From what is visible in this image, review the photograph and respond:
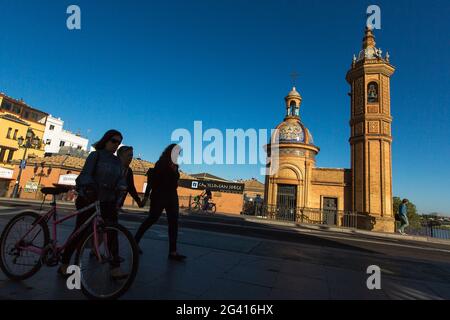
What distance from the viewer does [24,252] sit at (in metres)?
3.05

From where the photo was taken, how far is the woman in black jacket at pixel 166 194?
4449 mm

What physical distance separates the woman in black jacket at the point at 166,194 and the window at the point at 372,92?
24.3 metres

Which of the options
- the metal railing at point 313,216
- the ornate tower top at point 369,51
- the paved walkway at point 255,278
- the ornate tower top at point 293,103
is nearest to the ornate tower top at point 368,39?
the ornate tower top at point 369,51

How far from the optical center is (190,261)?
4297mm

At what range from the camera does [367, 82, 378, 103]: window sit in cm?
2378

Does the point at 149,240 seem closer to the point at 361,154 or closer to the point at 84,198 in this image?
the point at 84,198

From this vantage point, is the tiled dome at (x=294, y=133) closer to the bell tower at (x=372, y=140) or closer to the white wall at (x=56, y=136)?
the bell tower at (x=372, y=140)

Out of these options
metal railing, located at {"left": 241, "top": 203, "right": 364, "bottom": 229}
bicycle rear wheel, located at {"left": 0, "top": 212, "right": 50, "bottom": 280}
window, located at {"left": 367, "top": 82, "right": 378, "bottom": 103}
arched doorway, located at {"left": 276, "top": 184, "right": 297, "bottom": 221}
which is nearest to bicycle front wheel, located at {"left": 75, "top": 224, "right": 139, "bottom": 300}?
bicycle rear wheel, located at {"left": 0, "top": 212, "right": 50, "bottom": 280}

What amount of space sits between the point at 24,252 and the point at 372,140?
24842 millimetres

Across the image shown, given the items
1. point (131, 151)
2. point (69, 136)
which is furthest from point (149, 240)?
point (69, 136)

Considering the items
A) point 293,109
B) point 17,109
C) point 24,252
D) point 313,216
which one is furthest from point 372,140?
point 17,109

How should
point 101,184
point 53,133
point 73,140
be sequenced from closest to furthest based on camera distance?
1. point 101,184
2. point 53,133
3. point 73,140

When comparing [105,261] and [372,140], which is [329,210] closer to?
[372,140]
